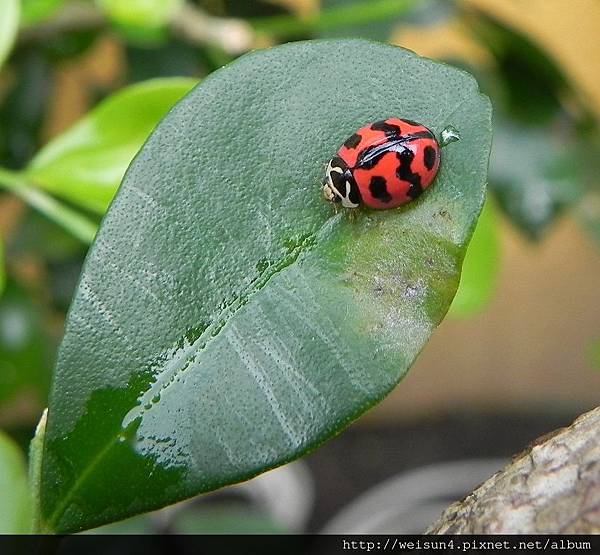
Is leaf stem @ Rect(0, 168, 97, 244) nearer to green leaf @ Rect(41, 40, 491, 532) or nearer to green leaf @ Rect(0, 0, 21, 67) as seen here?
green leaf @ Rect(0, 0, 21, 67)

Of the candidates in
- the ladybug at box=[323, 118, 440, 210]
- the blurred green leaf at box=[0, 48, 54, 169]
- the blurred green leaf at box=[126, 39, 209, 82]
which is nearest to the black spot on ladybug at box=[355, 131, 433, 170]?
the ladybug at box=[323, 118, 440, 210]

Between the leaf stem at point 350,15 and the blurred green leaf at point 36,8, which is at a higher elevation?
the blurred green leaf at point 36,8

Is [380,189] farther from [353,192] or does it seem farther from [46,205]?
[46,205]

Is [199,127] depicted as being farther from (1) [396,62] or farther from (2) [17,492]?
(2) [17,492]

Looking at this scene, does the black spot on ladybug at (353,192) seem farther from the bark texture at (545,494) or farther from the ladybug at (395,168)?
the bark texture at (545,494)

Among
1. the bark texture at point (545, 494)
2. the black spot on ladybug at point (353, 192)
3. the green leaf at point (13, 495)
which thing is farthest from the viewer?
the green leaf at point (13, 495)

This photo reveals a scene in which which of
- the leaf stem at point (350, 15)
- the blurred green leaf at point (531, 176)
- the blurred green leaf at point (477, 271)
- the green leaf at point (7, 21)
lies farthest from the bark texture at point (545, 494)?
the blurred green leaf at point (531, 176)

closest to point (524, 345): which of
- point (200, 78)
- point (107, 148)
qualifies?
point (200, 78)
